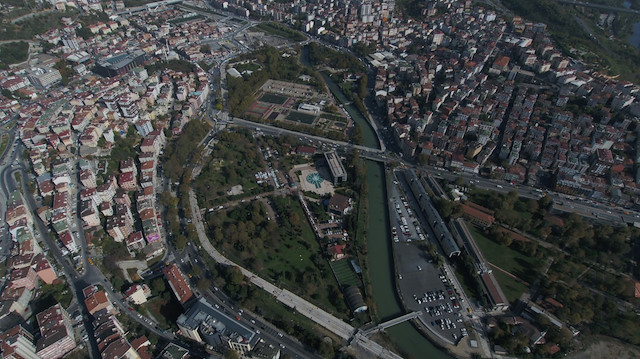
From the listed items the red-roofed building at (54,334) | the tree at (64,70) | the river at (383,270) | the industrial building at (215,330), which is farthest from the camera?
the tree at (64,70)

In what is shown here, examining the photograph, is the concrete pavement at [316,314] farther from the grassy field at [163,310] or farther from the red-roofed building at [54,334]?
the red-roofed building at [54,334]

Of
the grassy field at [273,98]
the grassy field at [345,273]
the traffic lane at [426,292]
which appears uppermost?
the grassy field at [273,98]

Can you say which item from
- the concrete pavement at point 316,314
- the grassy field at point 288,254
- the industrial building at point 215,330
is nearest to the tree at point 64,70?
the grassy field at point 288,254

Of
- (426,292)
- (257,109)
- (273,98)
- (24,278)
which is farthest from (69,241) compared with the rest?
(273,98)

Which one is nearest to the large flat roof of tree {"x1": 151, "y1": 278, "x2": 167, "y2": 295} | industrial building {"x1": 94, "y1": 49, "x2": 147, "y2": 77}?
tree {"x1": 151, "y1": 278, "x2": 167, "y2": 295}

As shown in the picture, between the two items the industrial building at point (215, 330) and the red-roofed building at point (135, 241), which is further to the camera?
the red-roofed building at point (135, 241)

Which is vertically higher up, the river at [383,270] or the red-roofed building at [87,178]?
the river at [383,270]

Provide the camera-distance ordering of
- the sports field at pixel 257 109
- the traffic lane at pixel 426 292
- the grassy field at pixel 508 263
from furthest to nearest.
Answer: the sports field at pixel 257 109, the grassy field at pixel 508 263, the traffic lane at pixel 426 292

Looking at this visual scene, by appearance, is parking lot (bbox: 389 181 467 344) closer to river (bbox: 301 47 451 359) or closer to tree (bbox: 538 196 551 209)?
river (bbox: 301 47 451 359)
